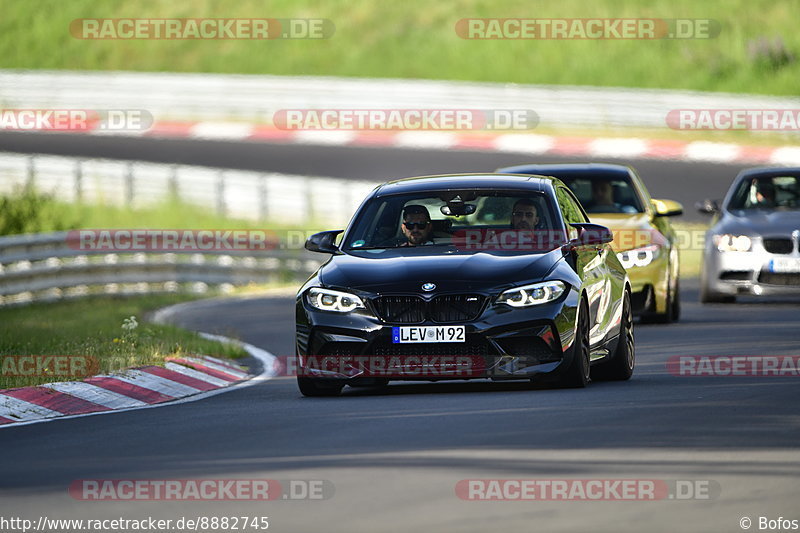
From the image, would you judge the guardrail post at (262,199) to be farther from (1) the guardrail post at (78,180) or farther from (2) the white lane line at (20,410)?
(2) the white lane line at (20,410)

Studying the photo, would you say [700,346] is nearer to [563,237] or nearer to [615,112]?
[563,237]

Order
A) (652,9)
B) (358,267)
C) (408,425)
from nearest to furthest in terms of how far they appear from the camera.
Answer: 1. (408,425)
2. (358,267)
3. (652,9)

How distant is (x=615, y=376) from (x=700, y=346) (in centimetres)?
266

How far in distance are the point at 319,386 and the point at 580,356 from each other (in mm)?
1684

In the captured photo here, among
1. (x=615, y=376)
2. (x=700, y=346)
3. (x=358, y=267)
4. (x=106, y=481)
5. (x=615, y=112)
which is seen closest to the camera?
(x=106, y=481)

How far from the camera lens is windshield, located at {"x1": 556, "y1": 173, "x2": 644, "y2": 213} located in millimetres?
18047

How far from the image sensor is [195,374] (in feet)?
45.0

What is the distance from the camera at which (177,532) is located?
696 centimetres

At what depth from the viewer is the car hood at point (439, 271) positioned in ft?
36.6

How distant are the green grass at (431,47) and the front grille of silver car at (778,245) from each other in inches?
1040

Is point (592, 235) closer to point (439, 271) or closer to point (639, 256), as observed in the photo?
point (439, 271)

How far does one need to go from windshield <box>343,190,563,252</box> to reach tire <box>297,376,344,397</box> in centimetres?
102

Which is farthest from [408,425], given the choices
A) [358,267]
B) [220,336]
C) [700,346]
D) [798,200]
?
[798,200]

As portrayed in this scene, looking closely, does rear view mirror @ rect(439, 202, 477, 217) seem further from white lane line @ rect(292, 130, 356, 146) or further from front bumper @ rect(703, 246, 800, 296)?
white lane line @ rect(292, 130, 356, 146)
